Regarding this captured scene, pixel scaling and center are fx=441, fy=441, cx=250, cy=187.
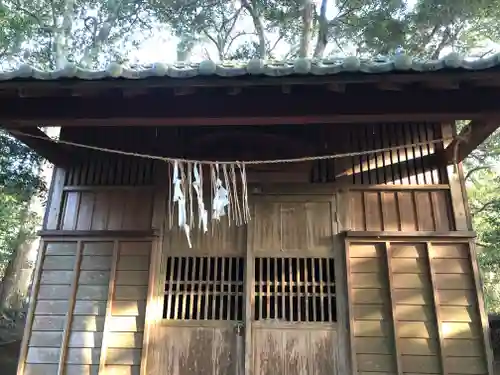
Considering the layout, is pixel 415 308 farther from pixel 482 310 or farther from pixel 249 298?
pixel 249 298

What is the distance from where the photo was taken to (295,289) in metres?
5.66

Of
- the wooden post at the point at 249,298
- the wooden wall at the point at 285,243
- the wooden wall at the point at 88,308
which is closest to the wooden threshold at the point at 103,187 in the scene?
the wooden wall at the point at 285,243

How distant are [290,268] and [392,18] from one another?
27.1 ft

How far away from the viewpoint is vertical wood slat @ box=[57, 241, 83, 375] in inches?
216

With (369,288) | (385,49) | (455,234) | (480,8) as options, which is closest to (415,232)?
(455,234)

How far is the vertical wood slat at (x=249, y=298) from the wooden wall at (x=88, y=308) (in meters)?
1.32

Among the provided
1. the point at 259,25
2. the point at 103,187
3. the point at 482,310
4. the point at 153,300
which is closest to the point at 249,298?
the point at 153,300

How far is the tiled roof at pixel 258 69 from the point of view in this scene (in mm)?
3664

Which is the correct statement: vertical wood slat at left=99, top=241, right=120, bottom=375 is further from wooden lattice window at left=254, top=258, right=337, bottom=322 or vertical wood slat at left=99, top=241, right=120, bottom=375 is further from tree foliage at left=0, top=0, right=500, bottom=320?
tree foliage at left=0, top=0, right=500, bottom=320

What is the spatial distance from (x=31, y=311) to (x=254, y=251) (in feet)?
9.89

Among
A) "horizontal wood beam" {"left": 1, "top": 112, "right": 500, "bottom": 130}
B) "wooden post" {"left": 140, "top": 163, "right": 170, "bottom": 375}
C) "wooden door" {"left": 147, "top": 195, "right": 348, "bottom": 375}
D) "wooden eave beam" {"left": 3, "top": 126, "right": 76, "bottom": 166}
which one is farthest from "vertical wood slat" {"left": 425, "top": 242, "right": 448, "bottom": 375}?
"wooden eave beam" {"left": 3, "top": 126, "right": 76, "bottom": 166}

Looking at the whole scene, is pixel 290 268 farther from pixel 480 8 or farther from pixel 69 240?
pixel 480 8

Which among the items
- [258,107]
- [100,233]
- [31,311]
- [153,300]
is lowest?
[31,311]

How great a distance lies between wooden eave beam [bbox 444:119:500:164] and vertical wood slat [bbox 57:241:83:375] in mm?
5064
